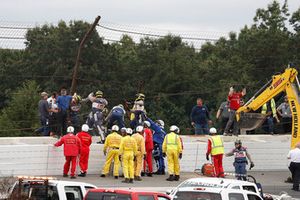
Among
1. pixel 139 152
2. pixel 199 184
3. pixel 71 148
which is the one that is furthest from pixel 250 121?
pixel 199 184

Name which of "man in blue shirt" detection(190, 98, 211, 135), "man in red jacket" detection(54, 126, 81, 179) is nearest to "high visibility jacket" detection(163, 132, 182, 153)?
"man in red jacket" detection(54, 126, 81, 179)

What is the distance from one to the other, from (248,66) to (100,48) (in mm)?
10360

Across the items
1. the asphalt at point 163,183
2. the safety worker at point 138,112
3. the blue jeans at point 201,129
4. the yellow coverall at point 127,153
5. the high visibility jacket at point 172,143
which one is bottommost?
the asphalt at point 163,183

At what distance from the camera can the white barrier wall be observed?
88.4 feet

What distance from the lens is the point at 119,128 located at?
29.2 metres

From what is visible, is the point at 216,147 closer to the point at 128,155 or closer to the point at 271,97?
the point at 128,155

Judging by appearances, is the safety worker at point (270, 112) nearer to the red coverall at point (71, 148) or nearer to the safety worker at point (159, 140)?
the safety worker at point (159, 140)

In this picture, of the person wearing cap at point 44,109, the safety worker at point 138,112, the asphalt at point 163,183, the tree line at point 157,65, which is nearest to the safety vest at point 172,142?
the asphalt at point 163,183

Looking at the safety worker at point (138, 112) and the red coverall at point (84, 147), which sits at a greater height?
the safety worker at point (138, 112)

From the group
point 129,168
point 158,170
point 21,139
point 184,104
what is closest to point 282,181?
point 158,170

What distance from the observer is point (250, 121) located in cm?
3291

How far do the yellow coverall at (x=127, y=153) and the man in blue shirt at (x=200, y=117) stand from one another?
22.9 ft

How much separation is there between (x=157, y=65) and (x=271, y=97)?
1375 inches

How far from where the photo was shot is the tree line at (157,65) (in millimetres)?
58281
